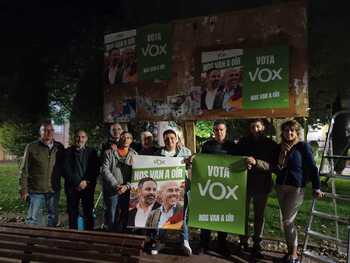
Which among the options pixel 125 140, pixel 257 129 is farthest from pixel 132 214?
pixel 257 129

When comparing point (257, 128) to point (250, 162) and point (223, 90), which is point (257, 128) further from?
point (223, 90)

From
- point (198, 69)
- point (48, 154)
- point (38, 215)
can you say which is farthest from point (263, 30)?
point (38, 215)

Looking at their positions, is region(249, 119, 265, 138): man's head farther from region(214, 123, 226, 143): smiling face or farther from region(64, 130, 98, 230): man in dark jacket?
region(64, 130, 98, 230): man in dark jacket

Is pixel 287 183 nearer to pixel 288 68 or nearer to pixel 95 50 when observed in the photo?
pixel 288 68

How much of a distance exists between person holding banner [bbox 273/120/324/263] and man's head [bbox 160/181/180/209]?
4.55 ft

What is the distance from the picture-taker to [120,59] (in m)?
8.01

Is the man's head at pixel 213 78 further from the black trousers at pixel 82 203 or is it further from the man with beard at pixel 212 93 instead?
the black trousers at pixel 82 203

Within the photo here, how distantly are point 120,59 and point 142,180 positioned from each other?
8.30 feet

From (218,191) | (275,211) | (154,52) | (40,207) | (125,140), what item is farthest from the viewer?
(275,211)

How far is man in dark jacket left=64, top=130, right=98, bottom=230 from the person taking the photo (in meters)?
6.68

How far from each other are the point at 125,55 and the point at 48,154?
229 centimetres

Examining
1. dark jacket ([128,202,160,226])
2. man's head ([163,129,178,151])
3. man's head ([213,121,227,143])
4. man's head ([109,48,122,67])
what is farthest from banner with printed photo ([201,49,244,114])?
man's head ([109,48,122,67])

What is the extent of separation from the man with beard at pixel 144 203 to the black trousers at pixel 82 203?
809mm

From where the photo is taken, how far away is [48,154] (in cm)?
663
